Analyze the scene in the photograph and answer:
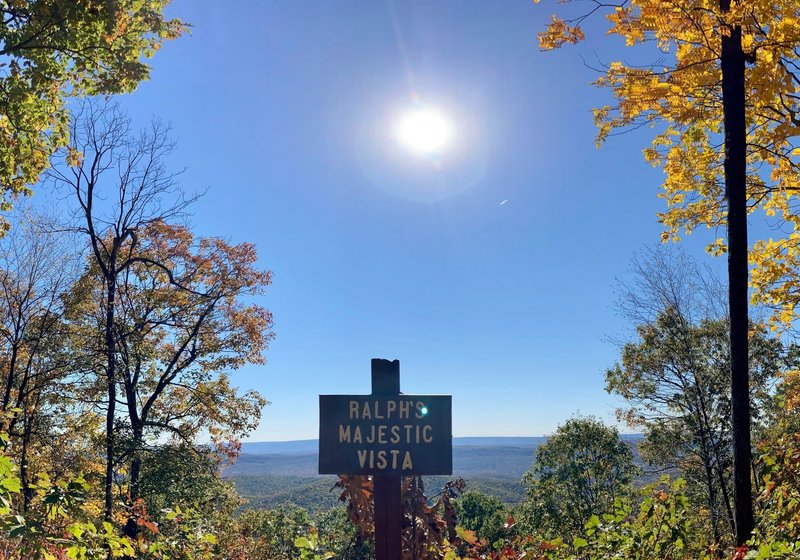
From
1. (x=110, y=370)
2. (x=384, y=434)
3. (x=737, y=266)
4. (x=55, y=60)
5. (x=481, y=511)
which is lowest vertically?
(x=481, y=511)

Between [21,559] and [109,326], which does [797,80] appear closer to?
[21,559]

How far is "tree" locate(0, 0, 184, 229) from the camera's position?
20.5ft

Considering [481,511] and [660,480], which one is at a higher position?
[660,480]

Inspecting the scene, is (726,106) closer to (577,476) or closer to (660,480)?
(660,480)

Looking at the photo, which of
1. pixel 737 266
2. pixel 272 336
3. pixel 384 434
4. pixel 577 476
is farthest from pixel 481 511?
pixel 384 434

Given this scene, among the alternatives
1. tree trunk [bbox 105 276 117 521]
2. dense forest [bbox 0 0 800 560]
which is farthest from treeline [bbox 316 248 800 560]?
tree trunk [bbox 105 276 117 521]

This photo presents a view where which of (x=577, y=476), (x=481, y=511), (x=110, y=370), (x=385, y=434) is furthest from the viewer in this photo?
(x=481, y=511)

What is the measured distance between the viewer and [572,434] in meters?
30.0

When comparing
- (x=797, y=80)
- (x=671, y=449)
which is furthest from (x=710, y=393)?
(x=797, y=80)

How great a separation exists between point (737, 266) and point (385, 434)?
3.74 m

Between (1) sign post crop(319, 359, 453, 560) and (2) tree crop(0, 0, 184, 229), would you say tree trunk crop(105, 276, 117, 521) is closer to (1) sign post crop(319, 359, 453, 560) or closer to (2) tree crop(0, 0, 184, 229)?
(2) tree crop(0, 0, 184, 229)

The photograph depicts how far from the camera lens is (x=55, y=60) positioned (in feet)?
23.3

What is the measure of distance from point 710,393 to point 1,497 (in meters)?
20.8

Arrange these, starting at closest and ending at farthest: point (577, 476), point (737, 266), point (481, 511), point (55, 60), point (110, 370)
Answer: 1. point (737, 266)
2. point (55, 60)
3. point (110, 370)
4. point (577, 476)
5. point (481, 511)
